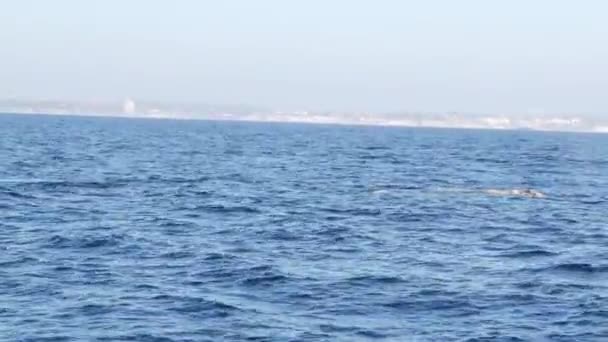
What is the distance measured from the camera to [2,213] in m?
43.2

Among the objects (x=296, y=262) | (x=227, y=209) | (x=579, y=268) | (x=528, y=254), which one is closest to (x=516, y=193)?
(x=227, y=209)

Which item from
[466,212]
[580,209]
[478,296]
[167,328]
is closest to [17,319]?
[167,328]

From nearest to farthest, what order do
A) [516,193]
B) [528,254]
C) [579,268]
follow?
1. [579,268]
2. [528,254]
3. [516,193]

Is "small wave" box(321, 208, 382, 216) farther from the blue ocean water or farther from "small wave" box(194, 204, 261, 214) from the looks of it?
"small wave" box(194, 204, 261, 214)

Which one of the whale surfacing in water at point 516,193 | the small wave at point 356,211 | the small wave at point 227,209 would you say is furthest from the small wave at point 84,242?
the whale surfacing in water at point 516,193

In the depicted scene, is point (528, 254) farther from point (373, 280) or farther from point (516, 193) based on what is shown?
point (516, 193)

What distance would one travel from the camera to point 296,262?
107 ft

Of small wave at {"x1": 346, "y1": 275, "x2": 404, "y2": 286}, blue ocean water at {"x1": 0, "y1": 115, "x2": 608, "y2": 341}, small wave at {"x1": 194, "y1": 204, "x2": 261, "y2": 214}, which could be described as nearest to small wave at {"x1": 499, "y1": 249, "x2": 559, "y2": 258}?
blue ocean water at {"x1": 0, "y1": 115, "x2": 608, "y2": 341}

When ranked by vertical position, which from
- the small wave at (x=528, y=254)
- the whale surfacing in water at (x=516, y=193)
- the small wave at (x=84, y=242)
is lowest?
the small wave at (x=84, y=242)

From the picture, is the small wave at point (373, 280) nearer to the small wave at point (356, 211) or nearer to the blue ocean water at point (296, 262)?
the blue ocean water at point (296, 262)

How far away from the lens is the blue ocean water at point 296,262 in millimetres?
24375

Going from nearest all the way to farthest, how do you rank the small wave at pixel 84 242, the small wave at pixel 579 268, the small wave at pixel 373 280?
the small wave at pixel 373 280 < the small wave at pixel 579 268 < the small wave at pixel 84 242

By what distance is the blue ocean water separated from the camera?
2438cm

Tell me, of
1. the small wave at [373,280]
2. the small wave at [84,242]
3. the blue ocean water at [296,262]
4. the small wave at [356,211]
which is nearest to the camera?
the blue ocean water at [296,262]
